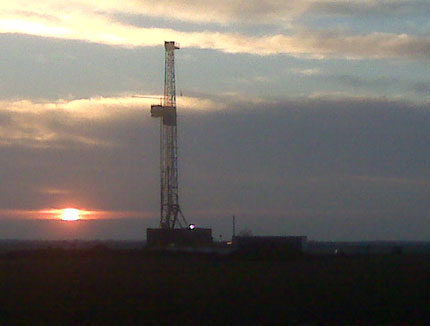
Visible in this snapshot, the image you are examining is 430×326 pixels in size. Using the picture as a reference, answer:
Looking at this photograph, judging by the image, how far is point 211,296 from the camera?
29469 millimetres

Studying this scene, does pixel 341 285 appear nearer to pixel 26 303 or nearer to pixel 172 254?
pixel 26 303

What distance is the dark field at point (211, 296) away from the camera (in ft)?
78.1

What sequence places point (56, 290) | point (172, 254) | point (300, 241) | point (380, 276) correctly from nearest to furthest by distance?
point (56, 290), point (380, 276), point (172, 254), point (300, 241)

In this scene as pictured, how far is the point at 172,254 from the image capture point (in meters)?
62.2

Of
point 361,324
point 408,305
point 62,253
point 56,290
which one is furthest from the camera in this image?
point 62,253

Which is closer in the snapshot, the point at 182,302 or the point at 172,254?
the point at 182,302

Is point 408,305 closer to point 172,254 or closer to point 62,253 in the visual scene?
point 172,254

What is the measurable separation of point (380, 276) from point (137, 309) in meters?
18.3

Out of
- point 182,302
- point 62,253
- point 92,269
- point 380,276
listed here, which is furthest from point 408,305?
point 62,253

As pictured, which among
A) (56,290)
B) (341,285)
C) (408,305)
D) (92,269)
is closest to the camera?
(408,305)

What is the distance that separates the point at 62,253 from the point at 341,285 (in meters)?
36.2

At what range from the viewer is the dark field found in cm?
2381

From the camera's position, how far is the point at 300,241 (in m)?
72.2

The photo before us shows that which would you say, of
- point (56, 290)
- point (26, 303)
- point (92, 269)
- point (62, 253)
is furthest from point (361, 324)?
point (62, 253)
